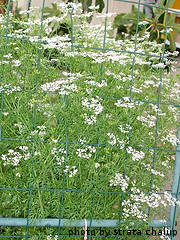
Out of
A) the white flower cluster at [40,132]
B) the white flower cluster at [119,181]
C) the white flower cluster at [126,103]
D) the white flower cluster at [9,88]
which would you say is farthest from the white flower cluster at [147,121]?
the white flower cluster at [9,88]

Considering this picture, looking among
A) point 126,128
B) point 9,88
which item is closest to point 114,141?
point 126,128


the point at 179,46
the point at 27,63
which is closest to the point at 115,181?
the point at 27,63

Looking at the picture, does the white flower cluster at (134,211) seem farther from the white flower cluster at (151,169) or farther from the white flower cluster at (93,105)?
the white flower cluster at (93,105)

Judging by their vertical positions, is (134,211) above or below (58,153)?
below

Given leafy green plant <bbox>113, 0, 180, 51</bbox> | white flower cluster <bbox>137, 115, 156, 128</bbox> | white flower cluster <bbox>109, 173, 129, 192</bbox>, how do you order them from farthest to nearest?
leafy green plant <bbox>113, 0, 180, 51</bbox>, white flower cluster <bbox>137, 115, 156, 128</bbox>, white flower cluster <bbox>109, 173, 129, 192</bbox>

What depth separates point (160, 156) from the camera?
287cm

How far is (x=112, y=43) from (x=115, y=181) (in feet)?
4.23

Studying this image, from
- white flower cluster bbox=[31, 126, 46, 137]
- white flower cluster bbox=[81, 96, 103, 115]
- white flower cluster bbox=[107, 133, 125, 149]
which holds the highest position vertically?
white flower cluster bbox=[81, 96, 103, 115]

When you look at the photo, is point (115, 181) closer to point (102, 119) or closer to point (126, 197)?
point (126, 197)

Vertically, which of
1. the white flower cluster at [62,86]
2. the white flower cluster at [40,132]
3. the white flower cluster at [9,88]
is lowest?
the white flower cluster at [40,132]

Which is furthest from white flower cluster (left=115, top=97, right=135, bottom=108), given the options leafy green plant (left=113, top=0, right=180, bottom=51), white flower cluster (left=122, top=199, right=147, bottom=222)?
leafy green plant (left=113, top=0, right=180, bottom=51)

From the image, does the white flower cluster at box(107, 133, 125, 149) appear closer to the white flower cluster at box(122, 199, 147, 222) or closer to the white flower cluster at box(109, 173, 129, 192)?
the white flower cluster at box(109, 173, 129, 192)

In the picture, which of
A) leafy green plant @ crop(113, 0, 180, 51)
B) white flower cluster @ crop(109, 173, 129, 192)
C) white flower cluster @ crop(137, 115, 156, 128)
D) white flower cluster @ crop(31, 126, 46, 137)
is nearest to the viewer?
A: white flower cluster @ crop(31, 126, 46, 137)

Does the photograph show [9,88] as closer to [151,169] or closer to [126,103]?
[126,103]
